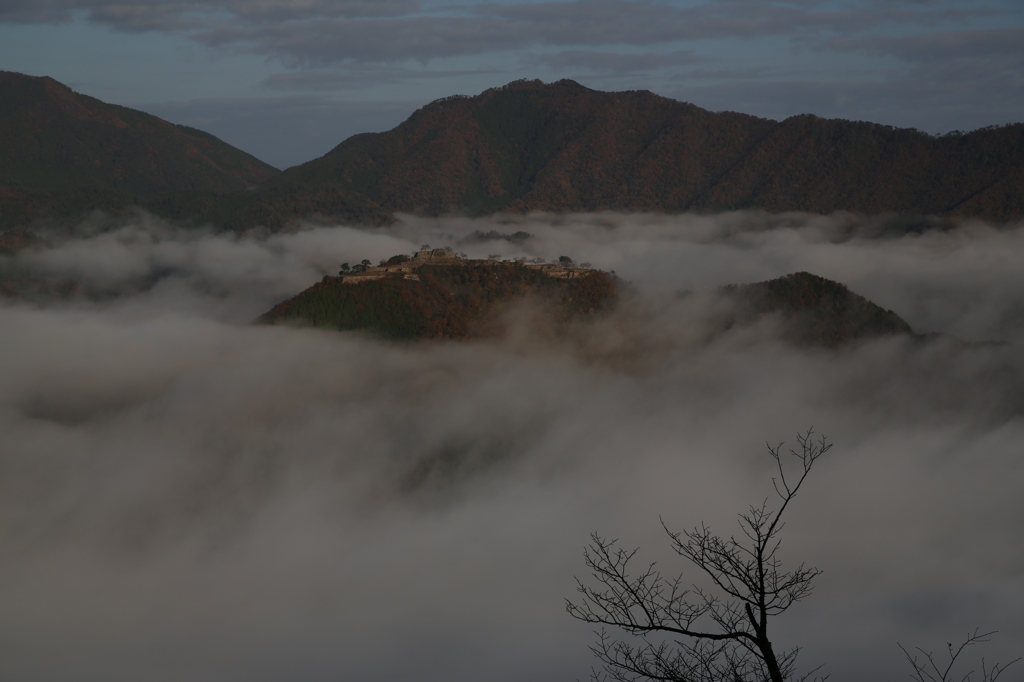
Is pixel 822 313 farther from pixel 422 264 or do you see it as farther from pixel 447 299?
pixel 422 264

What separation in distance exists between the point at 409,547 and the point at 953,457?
7090 cm

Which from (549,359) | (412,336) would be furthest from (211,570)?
(549,359)

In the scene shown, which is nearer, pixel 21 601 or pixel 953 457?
pixel 21 601

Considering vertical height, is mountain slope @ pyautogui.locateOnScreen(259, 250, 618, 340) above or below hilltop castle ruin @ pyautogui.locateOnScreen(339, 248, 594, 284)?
below

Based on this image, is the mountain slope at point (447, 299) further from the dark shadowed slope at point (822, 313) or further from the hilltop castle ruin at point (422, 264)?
the dark shadowed slope at point (822, 313)

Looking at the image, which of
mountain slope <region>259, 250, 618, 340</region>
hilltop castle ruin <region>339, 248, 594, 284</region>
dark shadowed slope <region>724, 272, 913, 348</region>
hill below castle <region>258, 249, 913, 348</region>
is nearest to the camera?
mountain slope <region>259, 250, 618, 340</region>

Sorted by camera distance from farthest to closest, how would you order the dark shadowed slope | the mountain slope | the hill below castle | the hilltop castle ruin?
1. the dark shadowed slope
2. the hilltop castle ruin
3. the hill below castle
4. the mountain slope

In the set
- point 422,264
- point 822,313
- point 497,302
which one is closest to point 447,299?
point 497,302

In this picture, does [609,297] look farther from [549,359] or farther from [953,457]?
[953,457]

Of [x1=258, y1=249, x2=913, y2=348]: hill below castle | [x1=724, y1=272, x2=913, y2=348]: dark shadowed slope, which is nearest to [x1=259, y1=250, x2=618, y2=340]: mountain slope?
[x1=258, y1=249, x2=913, y2=348]: hill below castle

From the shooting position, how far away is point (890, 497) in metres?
111

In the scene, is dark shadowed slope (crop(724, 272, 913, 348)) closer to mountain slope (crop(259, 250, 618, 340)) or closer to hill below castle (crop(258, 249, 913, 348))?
hill below castle (crop(258, 249, 913, 348))

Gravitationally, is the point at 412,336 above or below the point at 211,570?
above

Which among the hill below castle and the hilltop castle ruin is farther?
the hilltop castle ruin
